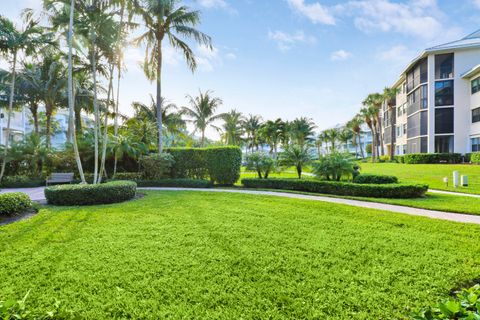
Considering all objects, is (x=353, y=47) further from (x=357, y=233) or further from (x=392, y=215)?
(x=357, y=233)

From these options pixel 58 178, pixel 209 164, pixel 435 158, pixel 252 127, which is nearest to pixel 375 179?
pixel 209 164

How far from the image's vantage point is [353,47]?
1221 cm

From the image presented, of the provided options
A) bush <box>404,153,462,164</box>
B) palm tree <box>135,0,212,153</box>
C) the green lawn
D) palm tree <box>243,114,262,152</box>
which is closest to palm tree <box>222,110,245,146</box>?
palm tree <box>243,114,262,152</box>

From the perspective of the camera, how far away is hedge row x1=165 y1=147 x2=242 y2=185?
1421 centimetres

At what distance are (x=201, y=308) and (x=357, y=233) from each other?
3.83 meters

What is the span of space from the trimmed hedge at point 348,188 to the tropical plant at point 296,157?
161cm

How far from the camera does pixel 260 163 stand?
1381cm

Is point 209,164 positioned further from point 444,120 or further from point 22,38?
point 444,120

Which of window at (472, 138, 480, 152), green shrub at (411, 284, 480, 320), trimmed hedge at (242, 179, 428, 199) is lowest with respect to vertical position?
green shrub at (411, 284, 480, 320)

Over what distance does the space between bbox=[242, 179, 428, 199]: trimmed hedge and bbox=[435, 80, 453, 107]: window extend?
27.1 meters

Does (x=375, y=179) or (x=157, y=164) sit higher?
(x=157, y=164)

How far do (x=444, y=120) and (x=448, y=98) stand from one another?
268 centimetres

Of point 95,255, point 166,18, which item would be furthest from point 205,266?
point 166,18

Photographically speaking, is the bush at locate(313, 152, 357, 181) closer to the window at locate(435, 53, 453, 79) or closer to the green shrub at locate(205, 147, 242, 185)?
the green shrub at locate(205, 147, 242, 185)
